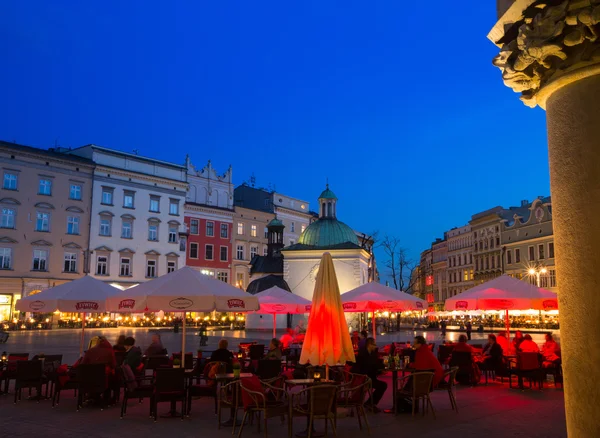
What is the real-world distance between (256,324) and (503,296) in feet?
115

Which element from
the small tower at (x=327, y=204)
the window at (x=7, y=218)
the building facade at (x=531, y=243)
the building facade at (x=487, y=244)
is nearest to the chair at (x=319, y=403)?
the small tower at (x=327, y=204)

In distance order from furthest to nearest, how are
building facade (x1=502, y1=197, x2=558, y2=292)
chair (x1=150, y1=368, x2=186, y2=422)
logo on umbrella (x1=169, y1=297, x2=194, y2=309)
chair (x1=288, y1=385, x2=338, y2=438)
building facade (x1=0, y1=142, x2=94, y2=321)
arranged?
building facade (x1=502, y1=197, x2=558, y2=292)
building facade (x1=0, y1=142, x2=94, y2=321)
logo on umbrella (x1=169, y1=297, x2=194, y2=309)
chair (x1=150, y1=368, x2=186, y2=422)
chair (x1=288, y1=385, x2=338, y2=438)

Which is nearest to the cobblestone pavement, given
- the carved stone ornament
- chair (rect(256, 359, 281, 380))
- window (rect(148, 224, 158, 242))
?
chair (rect(256, 359, 281, 380))

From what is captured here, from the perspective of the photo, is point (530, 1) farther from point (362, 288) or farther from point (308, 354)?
point (362, 288)

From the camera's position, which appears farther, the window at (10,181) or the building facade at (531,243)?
the building facade at (531,243)

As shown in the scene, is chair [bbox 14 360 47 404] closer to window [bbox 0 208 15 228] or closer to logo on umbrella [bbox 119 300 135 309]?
logo on umbrella [bbox 119 300 135 309]

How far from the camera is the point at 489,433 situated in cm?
966

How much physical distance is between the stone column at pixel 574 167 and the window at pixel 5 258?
5314cm

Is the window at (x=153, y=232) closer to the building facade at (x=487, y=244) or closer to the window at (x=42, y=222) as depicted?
the window at (x=42, y=222)

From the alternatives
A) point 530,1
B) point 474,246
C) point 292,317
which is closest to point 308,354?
point 530,1

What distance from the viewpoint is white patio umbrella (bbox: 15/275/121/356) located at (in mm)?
16125

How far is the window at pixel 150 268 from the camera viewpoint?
61.3m

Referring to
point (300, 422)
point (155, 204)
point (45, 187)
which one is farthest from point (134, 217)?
point (300, 422)

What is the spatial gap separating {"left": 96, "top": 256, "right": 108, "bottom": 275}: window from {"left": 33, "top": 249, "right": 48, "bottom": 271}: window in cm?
500
